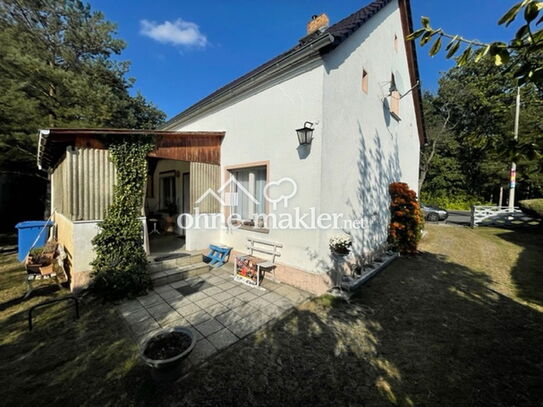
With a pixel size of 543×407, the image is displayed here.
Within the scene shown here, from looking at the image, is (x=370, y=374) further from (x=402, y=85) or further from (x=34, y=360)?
(x=402, y=85)

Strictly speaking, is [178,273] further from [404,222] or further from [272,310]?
[404,222]

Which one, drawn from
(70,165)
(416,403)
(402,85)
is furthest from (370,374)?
(402,85)

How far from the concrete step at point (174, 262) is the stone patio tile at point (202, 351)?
2.97 meters

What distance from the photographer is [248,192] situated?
673 cm

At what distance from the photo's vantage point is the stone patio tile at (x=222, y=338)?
3.36 meters

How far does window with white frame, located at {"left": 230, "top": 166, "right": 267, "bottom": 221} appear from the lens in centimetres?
641

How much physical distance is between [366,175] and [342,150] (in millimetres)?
1581

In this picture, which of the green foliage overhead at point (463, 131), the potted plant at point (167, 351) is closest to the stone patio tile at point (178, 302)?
the potted plant at point (167, 351)

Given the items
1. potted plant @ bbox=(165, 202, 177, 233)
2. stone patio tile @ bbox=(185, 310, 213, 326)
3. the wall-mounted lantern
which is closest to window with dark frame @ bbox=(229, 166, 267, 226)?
the wall-mounted lantern

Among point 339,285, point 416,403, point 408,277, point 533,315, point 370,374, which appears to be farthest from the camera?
point 408,277

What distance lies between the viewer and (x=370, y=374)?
9.61ft

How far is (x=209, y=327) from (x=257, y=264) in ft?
6.11

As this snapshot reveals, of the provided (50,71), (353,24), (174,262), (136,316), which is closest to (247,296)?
(136,316)

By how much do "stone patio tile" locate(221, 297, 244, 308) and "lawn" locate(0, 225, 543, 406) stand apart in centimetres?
96
